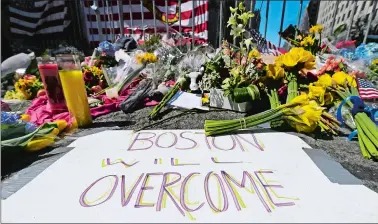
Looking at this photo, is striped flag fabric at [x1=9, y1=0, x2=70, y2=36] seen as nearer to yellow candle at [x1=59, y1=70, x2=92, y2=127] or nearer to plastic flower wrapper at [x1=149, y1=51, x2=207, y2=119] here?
plastic flower wrapper at [x1=149, y1=51, x2=207, y2=119]

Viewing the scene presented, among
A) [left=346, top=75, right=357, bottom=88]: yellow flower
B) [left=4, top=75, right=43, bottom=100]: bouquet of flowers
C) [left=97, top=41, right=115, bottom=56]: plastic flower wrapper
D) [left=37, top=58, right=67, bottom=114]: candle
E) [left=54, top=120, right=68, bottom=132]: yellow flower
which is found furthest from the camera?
[left=97, top=41, right=115, bottom=56]: plastic flower wrapper

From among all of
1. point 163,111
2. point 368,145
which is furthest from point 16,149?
point 368,145

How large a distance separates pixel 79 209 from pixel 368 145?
4.33 ft

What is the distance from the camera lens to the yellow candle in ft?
4.85

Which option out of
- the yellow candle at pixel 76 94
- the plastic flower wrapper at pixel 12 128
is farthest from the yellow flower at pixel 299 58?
the plastic flower wrapper at pixel 12 128

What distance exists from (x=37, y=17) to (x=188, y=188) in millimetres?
8414

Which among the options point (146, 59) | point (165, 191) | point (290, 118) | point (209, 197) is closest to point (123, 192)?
point (165, 191)

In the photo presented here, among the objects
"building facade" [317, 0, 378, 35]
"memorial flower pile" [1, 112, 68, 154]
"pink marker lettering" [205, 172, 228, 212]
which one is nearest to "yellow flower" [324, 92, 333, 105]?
"pink marker lettering" [205, 172, 228, 212]

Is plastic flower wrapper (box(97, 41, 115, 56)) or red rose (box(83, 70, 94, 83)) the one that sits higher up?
plastic flower wrapper (box(97, 41, 115, 56))

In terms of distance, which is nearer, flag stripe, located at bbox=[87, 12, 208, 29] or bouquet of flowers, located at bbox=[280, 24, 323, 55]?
bouquet of flowers, located at bbox=[280, 24, 323, 55]

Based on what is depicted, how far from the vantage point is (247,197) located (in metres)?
0.85

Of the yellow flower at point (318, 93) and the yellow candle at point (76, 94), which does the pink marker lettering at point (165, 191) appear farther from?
the yellow flower at point (318, 93)

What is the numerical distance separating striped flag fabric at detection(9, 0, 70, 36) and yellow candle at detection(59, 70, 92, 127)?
6.08 m

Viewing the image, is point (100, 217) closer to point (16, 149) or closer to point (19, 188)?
point (19, 188)
